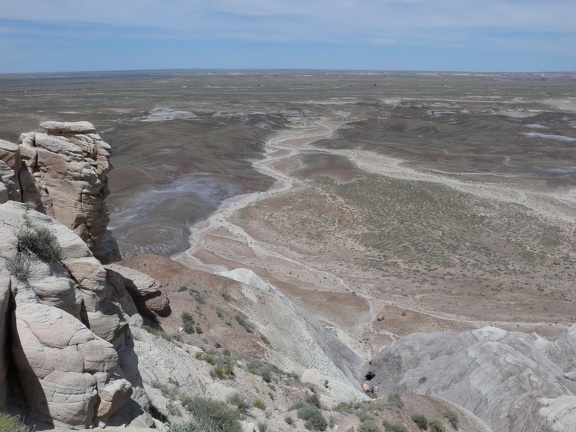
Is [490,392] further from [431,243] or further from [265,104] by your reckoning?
[265,104]

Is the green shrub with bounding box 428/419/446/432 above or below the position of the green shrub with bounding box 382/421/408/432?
below

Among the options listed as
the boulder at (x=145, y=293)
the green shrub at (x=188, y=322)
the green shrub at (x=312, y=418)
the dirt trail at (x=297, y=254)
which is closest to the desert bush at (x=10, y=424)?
the green shrub at (x=312, y=418)

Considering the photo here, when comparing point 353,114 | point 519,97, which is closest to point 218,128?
point 353,114

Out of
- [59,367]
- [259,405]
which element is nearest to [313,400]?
[259,405]

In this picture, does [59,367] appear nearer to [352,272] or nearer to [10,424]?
[10,424]

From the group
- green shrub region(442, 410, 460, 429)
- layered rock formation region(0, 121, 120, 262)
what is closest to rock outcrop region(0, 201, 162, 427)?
layered rock formation region(0, 121, 120, 262)

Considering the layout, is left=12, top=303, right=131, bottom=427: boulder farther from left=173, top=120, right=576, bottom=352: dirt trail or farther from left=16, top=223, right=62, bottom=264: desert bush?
left=173, top=120, right=576, bottom=352: dirt trail
